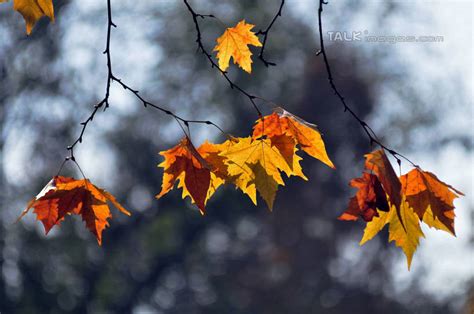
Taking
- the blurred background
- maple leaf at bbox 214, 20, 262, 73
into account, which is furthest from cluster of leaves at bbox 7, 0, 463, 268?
the blurred background

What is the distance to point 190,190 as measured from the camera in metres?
1.43

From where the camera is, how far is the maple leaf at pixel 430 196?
144cm

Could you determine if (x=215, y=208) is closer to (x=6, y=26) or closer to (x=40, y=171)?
(x=40, y=171)

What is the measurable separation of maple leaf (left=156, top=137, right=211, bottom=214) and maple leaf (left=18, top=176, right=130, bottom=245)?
0.14 m

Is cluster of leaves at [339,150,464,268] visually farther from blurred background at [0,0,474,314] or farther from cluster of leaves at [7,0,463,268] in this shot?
blurred background at [0,0,474,314]

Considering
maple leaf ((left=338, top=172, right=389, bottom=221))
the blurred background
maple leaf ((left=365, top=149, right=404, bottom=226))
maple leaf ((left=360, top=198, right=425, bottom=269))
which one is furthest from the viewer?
the blurred background

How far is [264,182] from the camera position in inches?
59.4

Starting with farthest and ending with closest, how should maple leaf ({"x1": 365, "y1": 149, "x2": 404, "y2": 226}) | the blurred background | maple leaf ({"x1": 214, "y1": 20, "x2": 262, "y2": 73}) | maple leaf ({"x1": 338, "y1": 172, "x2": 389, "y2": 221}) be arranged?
the blurred background → maple leaf ({"x1": 214, "y1": 20, "x2": 262, "y2": 73}) → maple leaf ({"x1": 338, "y1": 172, "x2": 389, "y2": 221}) → maple leaf ({"x1": 365, "y1": 149, "x2": 404, "y2": 226})

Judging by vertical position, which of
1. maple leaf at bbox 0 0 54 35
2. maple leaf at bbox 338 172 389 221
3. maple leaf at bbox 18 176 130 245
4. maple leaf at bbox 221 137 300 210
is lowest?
maple leaf at bbox 18 176 130 245

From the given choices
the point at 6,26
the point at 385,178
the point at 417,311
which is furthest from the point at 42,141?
the point at 385,178

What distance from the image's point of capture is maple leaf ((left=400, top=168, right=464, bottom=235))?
4.73ft

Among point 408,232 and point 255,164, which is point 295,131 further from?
point 408,232

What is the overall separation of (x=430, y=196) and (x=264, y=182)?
0.32 metres

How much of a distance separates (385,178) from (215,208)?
1164 centimetres
